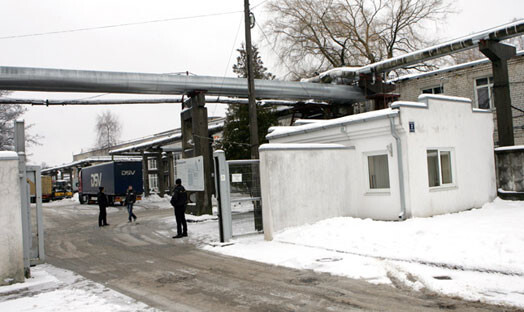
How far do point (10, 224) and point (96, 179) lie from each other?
30508 millimetres

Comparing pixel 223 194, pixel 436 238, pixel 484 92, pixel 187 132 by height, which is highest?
pixel 484 92

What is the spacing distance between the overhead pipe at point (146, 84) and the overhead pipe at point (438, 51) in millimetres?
835

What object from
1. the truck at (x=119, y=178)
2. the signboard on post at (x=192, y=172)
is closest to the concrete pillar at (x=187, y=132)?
the signboard on post at (x=192, y=172)

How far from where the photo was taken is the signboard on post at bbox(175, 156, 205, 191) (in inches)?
723

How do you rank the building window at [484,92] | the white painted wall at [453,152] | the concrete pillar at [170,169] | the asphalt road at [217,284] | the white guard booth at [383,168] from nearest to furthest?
the asphalt road at [217,284] → the white guard booth at [383,168] → the white painted wall at [453,152] → the building window at [484,92] → the concrete pillar at [170,169]

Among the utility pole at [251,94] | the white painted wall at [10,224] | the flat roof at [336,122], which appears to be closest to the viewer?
the white painted wall at [10,224]

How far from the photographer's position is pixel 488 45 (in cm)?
1536

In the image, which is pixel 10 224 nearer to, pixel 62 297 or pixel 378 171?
pixel 62 297

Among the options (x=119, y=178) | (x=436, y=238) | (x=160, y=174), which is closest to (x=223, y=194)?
(x=436, y=238)

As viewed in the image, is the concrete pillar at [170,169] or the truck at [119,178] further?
the concrete pillar at [170,169]

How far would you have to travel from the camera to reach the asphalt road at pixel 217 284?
6078 mm

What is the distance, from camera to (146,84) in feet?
56.8

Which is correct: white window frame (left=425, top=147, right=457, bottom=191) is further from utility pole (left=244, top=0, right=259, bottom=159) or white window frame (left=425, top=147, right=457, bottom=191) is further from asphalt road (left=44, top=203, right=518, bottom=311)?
asphalt road (left=44, top=203, right=518, bottom=311)

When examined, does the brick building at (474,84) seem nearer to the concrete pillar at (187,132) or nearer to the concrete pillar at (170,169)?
the concrete pillar at (187,132)
